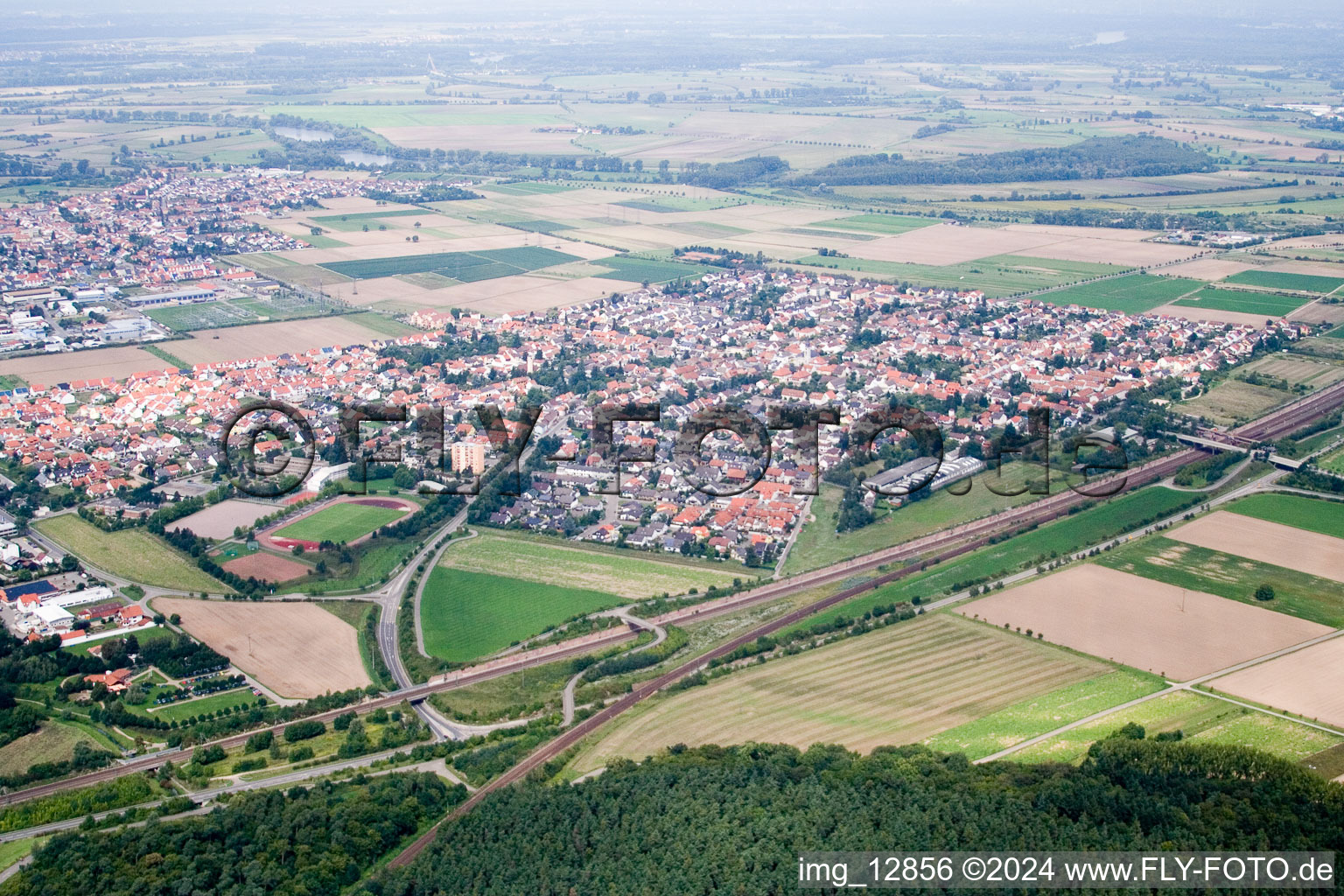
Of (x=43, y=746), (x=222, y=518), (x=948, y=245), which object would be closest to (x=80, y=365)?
(x=222, y=518)

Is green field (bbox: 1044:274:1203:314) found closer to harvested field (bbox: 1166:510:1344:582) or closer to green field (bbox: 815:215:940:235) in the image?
green field (bbox: 815:215:940:235)

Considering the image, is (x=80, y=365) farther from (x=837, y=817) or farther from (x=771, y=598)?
(x=837, y=817)

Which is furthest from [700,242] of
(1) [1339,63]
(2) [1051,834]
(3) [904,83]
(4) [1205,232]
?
(1) [1339,63]

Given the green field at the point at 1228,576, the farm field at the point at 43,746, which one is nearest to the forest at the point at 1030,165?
the green field at the point at 1228,576

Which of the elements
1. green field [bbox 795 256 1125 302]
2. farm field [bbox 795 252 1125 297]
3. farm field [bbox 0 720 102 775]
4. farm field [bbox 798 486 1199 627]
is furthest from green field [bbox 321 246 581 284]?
farm field [bbox 0 720 102 775]

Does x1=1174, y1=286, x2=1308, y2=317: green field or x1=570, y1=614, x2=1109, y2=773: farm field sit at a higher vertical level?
x1=1174, y1=286, x2=1308, y2=317: green field
